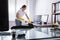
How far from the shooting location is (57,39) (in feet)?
3.96

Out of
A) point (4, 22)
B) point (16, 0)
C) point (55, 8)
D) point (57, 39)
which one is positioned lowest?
point (57, 39)

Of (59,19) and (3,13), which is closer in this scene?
(3,13)

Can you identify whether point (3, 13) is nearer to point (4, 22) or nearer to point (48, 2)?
point (4, 22)

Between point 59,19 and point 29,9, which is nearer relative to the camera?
point 59,19

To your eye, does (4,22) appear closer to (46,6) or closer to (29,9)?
(46,6)

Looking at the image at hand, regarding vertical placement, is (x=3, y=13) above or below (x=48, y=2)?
below

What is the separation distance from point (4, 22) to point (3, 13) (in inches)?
3.3

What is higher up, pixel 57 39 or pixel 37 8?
pixel 37 8

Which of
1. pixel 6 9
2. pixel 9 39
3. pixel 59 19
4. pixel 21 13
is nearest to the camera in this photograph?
pixel 6 9

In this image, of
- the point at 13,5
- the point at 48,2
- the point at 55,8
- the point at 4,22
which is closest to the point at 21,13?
the point at 55,8

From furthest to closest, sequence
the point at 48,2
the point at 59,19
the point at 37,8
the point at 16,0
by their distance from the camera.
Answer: the point at 16,0 < the point at 37,8 < the point at 48,2 < the point at 59,19

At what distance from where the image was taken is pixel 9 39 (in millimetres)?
1137

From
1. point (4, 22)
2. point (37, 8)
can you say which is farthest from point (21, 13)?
point (37, 8)

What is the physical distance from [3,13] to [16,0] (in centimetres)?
690
